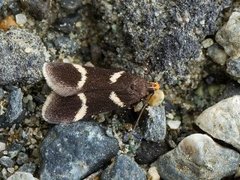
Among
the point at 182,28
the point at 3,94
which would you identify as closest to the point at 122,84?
the point at 182,28

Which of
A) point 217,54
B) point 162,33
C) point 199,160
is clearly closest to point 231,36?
point 217,54

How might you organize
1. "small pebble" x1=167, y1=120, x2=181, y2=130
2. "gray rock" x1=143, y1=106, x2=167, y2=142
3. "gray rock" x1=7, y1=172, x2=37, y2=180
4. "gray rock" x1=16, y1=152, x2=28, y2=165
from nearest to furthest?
"gray rock" x1=7, y1=172, x2=37, y2=180 → "gray rock" x1=16, y1=152, x2=28, y2=165 → "gray rock" x1=143, y1=106, x2=167, y2=142 → "small pebble" x1=167, y1=120, x2=181, y2=130

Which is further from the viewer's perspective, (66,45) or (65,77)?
(66,45)

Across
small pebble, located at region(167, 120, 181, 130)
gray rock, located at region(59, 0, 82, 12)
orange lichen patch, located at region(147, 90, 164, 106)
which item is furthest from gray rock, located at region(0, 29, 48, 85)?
small pebble, located at region(167, 120, 181, 130)

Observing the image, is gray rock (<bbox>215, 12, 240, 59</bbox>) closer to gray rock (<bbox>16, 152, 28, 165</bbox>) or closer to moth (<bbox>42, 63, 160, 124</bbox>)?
moth (<bbox>42, 63, 160, 124</bbox>)

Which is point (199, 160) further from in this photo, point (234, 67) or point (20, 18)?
point (20, 18)

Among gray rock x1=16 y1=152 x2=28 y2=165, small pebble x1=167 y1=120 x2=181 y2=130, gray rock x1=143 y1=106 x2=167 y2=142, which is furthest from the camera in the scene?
small pebble x1=167 y1=120 x2=181 y2=130
